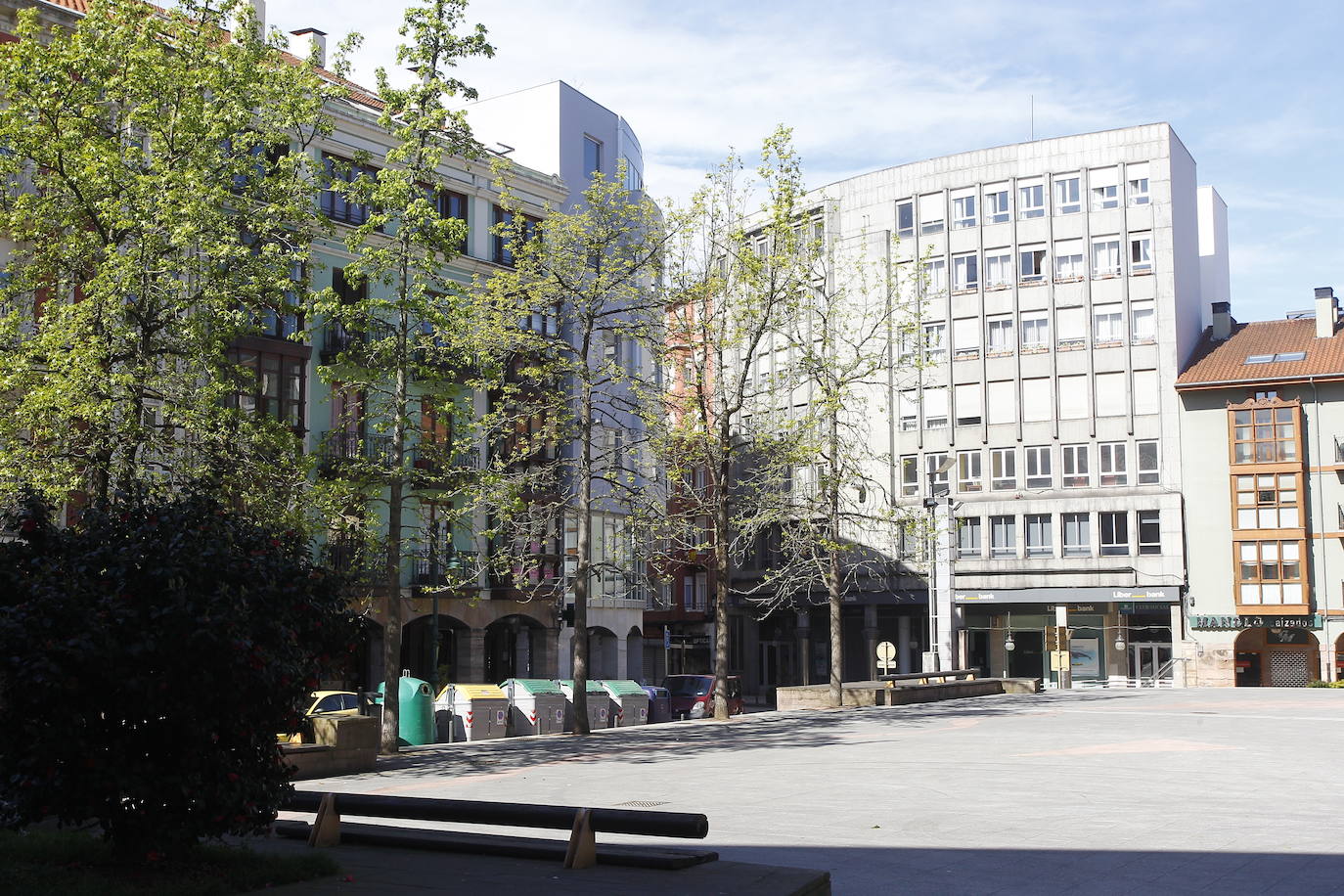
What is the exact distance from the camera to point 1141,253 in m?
63.9

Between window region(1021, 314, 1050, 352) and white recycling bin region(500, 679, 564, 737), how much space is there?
38.9m

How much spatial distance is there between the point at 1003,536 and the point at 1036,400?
22.1ft

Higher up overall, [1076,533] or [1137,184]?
[1137,184]

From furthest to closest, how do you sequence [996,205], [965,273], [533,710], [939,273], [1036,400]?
[939,273] → [965,273] → [996,205] → [1036,400] → [533,710]

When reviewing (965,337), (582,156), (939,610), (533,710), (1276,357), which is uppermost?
(582,156)

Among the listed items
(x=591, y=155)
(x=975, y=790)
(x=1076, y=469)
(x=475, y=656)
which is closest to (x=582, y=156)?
(x=591, y=155)

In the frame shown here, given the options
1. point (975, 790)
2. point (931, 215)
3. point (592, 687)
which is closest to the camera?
point (975, 790)

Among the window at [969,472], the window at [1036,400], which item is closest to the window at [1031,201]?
the window at [1036,400]

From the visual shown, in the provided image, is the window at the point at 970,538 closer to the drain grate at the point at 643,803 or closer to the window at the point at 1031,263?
the window at the point at 1031,263

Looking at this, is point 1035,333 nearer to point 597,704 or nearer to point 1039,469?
point 1039,469

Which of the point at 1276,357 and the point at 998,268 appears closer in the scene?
the point at 1276,357

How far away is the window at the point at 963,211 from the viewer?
68.1 meters

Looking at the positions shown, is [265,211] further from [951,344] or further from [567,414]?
[951,344]

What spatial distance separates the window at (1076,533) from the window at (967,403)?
21.5ft
